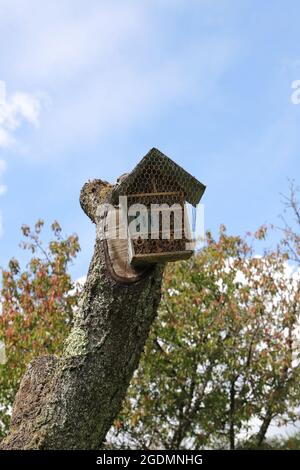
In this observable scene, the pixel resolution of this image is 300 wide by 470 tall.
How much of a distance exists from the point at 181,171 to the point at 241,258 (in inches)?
316

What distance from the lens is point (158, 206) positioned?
3.42m

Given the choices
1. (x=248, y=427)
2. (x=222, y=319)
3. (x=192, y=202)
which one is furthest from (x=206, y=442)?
(x=192, y=202)

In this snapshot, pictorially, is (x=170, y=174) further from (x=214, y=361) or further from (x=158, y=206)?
(x=214, y=361)

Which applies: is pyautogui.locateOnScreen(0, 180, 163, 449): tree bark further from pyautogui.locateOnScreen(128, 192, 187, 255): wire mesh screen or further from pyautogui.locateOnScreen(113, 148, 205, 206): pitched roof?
pyautogui.locateOnScreen(113, 148, 205, 206): pitched roof

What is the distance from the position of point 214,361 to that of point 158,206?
7762 mm

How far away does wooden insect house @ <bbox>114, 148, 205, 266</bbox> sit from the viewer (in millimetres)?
3309

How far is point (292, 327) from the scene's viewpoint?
10906mm

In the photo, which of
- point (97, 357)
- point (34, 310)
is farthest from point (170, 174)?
point (34, 310)

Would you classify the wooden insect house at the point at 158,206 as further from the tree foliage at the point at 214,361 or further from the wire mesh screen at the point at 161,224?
the tree foliage at the point at 214,361

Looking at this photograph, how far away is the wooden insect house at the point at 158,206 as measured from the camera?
331 cm

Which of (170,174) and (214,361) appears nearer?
(170,174)

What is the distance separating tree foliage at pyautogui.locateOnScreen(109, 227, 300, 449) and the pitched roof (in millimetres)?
7085

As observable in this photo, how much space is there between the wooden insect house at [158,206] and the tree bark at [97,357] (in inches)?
6.9
